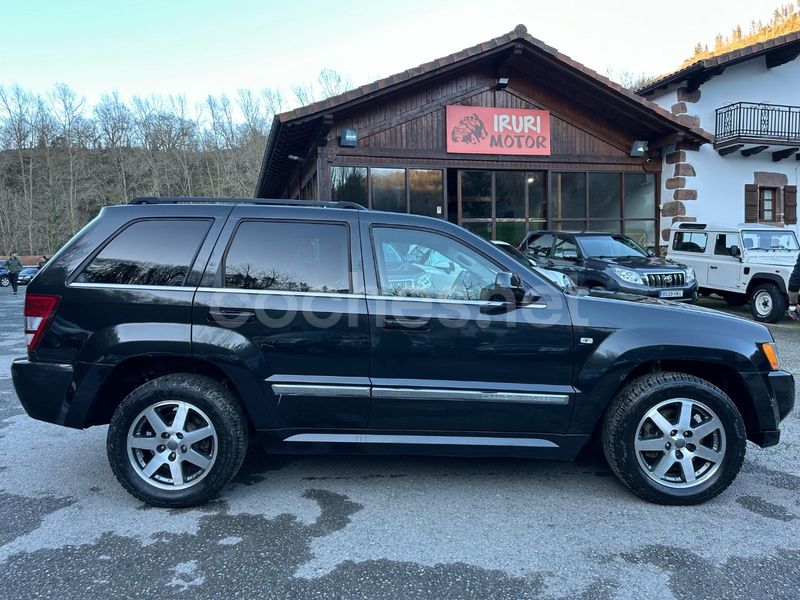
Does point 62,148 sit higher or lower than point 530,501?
higher

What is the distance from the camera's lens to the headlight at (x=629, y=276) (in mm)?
8664

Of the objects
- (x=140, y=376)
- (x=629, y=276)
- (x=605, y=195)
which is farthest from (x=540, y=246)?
(x=140, y=376)

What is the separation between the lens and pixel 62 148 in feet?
167

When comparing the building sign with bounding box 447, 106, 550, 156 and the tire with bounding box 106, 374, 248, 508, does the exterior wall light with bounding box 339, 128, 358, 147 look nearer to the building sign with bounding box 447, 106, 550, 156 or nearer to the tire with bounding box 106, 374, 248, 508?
the building sign with bounding box 447, 106, 550, 156

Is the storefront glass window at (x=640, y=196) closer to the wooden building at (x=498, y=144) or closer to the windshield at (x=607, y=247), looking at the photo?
the wooden building at (x=498, y=144)

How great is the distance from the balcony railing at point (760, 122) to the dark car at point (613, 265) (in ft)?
25.2

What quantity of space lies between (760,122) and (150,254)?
1781cm

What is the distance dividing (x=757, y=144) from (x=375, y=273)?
16.0 meters

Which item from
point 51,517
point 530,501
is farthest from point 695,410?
point 51,517

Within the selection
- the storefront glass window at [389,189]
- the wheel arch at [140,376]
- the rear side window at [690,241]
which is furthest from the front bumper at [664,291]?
the wheel arch at [140,376]

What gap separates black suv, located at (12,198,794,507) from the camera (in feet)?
9.86

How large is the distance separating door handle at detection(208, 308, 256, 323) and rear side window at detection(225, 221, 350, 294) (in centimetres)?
15

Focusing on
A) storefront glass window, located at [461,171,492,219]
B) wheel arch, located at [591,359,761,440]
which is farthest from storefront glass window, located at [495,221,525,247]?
wheel arch, located at [591,359,761,440]

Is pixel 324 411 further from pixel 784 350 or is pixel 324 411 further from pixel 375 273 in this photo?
pixel 784 350
